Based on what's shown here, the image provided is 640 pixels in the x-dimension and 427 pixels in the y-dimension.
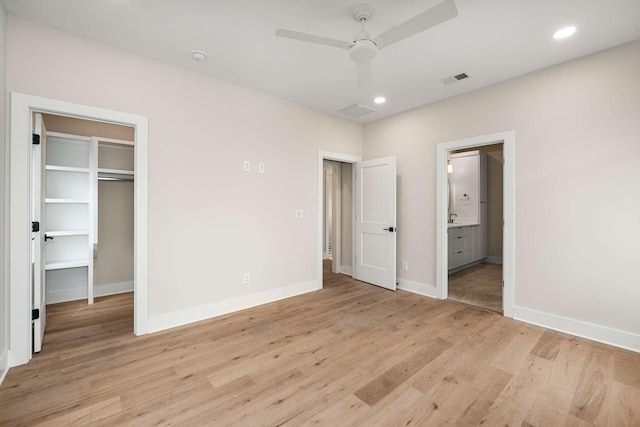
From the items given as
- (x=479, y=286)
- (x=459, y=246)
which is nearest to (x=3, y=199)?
(x=479, y=286)

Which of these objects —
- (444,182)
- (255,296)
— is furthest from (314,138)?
(255,296)

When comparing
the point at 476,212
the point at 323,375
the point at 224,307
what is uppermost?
the point at 476,212

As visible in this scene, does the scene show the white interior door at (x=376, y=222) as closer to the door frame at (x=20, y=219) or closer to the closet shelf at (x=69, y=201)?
the door frame at (x=20, y=219)

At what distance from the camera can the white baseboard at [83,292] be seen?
3.60 m

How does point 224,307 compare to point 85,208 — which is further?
point 85,208

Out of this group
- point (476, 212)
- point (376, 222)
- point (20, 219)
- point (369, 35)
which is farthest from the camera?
point (476, 212)

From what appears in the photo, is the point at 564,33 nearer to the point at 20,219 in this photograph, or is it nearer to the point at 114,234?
the point at 20,219

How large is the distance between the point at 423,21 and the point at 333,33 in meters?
0.90

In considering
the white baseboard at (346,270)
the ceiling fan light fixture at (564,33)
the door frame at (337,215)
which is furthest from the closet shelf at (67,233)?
the ceiling fan light fixture at (564,33)

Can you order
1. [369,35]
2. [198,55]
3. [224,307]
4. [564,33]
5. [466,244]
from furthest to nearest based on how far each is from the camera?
[466,244] < [224,307] < [198,55] < [564,33] < [369,35]

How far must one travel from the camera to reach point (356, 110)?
4145 mm

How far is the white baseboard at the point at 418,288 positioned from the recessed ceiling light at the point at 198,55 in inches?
152

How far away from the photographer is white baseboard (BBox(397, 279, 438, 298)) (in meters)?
3.89

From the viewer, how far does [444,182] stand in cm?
378
